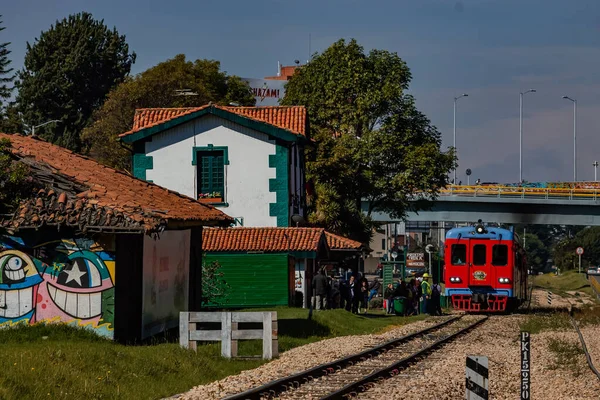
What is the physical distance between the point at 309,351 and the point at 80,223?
5260 millimetres

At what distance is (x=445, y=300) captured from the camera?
47938 mm

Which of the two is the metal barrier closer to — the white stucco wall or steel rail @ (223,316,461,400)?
steel rail @ (223,316,461,400)

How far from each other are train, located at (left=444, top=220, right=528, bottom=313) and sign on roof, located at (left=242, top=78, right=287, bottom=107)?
89.6 m

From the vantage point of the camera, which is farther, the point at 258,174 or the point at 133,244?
the point at 258,174

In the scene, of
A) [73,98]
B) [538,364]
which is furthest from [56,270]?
[73,98]

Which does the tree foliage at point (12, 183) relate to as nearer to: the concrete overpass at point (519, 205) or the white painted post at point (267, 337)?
Result: the white painted post at point (267, 337)

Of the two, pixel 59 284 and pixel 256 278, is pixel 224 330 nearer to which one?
pixel 59 284

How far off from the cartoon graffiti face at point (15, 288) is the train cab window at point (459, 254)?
2041 centimetres

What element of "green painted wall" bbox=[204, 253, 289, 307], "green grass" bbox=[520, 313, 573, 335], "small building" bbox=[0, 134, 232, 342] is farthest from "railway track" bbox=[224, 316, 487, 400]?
"green painted wall" bbox=[204, 253, 289, 307]

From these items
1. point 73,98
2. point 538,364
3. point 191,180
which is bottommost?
point 538,364

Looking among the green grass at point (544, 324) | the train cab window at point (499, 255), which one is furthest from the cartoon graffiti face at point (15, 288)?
the train cab window at point (499, 255)

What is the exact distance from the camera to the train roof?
3669 cm

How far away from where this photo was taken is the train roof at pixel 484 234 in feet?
120

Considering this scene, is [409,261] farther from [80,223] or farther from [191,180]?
[80,223]
